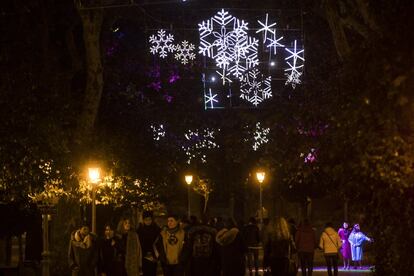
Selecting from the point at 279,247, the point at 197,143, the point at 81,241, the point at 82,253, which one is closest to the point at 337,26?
the point at 279,247

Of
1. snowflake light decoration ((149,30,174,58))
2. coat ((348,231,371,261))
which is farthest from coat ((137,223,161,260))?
coat ((348,231,371,261))

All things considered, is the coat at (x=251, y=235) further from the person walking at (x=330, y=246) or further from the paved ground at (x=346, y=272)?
the paved ground at (x=346, y=272)

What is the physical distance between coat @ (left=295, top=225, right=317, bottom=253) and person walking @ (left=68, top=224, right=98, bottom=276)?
18.4 ft

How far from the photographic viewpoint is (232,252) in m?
18.3

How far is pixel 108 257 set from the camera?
20.6 meters

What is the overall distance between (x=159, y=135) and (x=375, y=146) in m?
21.0

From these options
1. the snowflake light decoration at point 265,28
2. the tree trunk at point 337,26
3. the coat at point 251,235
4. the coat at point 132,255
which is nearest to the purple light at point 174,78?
the snowflake light decoration at point 265,28

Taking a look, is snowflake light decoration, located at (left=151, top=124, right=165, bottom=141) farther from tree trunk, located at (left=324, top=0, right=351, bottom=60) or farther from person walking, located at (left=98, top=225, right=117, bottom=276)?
tree trunk, located at (left=324, top=0, right=351, bottom=60)

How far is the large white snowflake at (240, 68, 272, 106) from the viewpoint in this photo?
84.4 ft

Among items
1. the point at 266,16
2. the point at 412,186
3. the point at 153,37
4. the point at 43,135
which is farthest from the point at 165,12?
the point at 412,186

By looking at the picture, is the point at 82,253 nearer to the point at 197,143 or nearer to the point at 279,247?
the point at 279,247

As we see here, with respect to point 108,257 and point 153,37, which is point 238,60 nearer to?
point 153,37

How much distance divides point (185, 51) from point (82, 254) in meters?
9.52

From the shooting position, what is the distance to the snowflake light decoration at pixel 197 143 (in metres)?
34.9
